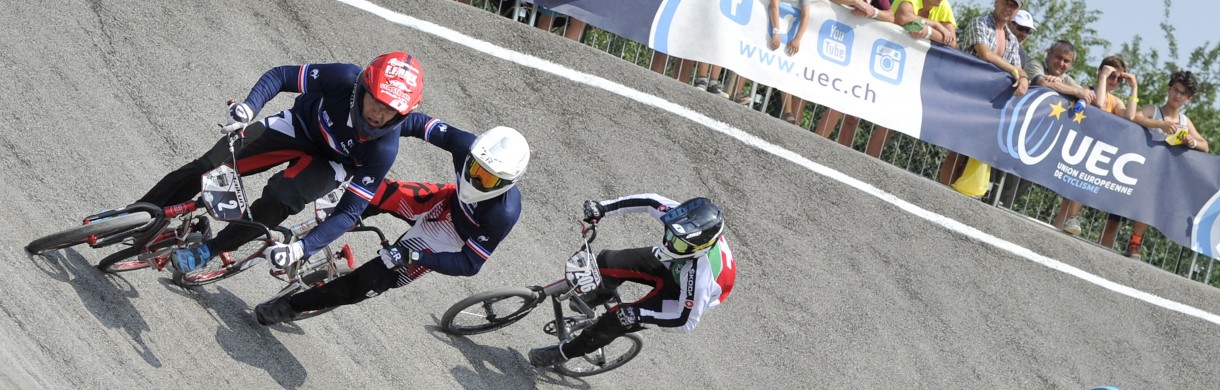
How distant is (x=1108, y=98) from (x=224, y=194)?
10401 mm

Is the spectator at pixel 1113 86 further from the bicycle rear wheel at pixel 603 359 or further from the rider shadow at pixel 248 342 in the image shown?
the rider shadow at pixel 248 342

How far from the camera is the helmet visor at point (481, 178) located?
22.9 feet

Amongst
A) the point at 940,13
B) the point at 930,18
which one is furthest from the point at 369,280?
the point at 940,13

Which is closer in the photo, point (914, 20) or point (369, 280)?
point (369, 280)

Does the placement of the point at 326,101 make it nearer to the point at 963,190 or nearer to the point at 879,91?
the point at 879,91

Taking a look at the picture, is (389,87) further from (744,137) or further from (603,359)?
(744,137)

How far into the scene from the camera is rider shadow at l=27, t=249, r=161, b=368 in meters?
6.70

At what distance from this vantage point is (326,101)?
6875 mm

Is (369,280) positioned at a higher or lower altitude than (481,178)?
lower

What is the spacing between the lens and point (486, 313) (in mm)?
8617

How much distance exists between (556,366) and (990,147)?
6301 millimetres

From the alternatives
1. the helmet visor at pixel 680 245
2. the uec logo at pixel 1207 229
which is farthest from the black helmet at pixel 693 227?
the uec logo at pixel 1207 229

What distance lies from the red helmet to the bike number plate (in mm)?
784

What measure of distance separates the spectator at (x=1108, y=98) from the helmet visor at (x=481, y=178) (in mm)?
8562
